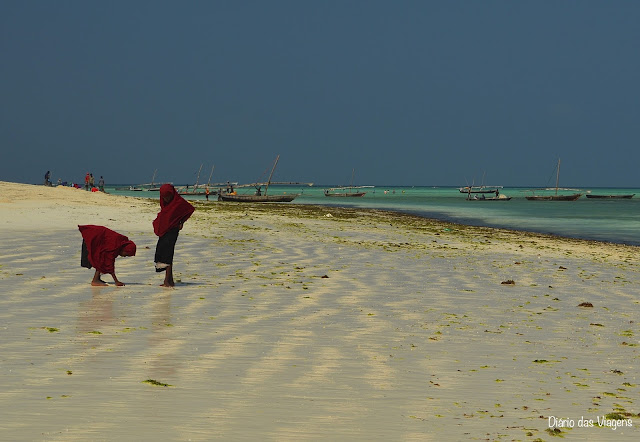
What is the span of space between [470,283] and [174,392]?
27.2ft

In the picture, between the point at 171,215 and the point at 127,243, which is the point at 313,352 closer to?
the point at 171,215

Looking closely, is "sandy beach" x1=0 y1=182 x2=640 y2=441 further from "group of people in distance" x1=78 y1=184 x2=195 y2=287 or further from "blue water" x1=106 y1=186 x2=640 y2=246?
"blue water" x1=106 y1=186 x2=640 y2=246

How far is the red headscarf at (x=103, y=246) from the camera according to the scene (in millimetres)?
10891

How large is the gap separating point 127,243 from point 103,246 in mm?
362

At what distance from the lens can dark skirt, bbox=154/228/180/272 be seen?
11.1m

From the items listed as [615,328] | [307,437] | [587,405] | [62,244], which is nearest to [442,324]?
[615,328]

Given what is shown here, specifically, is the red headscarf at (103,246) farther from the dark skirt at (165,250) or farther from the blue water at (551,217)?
the blue water at (551,217)

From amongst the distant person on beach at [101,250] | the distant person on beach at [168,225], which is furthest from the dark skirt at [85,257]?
the distant person on beach at [168,225]

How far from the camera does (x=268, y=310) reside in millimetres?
9289

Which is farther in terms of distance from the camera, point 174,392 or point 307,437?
point 174,392

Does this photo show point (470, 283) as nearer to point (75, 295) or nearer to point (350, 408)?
point (75, 295)

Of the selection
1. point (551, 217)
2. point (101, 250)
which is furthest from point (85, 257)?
point (551, 217)

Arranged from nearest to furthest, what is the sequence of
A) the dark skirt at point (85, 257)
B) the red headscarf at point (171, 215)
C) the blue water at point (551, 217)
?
the dark skirt at point (85, 257), the red headscarf at point (171, 215), the blue water at point (551, 217)

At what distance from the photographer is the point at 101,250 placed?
36.0ft
